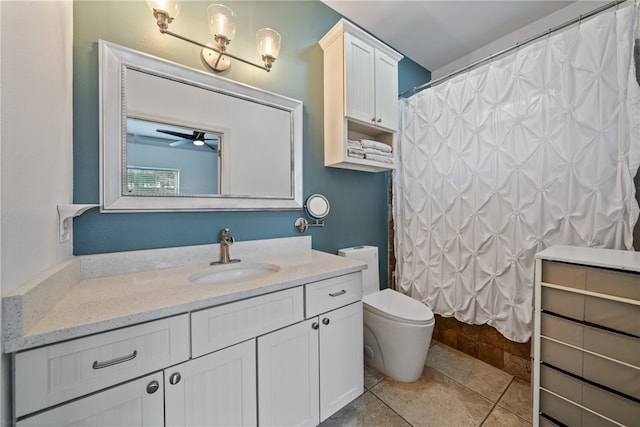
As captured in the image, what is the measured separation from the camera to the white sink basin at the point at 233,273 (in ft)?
3.92

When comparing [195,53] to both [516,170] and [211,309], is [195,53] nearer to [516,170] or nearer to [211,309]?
[211,309]

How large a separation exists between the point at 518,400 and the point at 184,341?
1.86m

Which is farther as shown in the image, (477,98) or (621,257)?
(477,98)

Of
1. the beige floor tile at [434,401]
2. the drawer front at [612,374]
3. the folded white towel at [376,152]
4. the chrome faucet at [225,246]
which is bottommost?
the beige floor tile at [434,401]

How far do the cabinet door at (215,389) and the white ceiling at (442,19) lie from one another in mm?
2312

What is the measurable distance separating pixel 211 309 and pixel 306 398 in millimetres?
651

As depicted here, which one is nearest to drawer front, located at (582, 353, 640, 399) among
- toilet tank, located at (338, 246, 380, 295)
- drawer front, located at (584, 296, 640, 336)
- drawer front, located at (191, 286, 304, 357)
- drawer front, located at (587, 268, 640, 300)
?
drawer front, located at (584, 296, 640, 336)

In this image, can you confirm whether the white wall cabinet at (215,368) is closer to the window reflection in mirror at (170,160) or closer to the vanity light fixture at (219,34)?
the window reflection in mirror at (170,160)

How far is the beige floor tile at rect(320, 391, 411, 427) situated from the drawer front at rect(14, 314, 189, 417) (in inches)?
38.6

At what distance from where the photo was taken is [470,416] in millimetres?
1320

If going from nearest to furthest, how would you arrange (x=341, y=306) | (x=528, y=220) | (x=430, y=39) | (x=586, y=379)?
(x=586, y=379), (x=341, y=306), (x=528, y=220), (x=430, y=39)

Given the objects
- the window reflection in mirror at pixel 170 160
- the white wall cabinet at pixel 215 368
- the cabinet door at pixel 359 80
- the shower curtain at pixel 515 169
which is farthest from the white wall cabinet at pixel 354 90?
the white wall cabinet at pixel 215 368

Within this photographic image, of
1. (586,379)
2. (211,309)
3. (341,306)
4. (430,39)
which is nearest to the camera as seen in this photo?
(211,309)

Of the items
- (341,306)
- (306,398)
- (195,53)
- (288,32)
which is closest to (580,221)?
(341,306)
